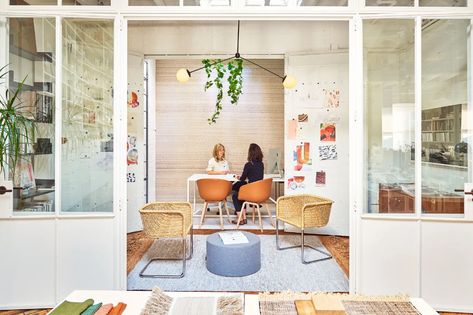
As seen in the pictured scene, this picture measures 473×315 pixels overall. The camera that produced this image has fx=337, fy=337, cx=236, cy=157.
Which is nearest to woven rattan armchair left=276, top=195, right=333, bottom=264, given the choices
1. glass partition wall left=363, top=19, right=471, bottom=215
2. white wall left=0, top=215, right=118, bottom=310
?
glass partition wall left=363, top=19, right=471, bottom=215

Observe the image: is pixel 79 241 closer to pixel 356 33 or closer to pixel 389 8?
pixel 356 33

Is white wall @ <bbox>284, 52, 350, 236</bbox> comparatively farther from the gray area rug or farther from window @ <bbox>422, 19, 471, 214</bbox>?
window @ <bbox>422, 19, 471, 214</bbox>

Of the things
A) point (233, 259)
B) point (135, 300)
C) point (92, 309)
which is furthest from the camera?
point (233, 259)

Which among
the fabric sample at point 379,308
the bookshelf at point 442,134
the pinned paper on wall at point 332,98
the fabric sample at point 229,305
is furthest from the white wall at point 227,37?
the fabric sample at point 229,305

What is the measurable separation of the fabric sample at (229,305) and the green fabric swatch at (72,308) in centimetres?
60

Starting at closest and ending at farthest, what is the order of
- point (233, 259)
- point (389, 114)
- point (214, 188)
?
point (389, 114) < point (233, 259) < point (214, 188)

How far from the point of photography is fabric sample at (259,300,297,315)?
1.54 meters

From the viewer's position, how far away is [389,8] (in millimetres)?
2746

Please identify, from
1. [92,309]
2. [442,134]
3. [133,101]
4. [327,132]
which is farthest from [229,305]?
[133,101]

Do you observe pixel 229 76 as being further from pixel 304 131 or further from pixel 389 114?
pixel 389 114

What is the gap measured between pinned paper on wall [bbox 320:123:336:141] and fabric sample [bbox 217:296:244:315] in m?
3.65

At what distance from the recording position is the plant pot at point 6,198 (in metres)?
2.75

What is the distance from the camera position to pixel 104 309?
1.51 m

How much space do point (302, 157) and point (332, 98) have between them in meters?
0.95
